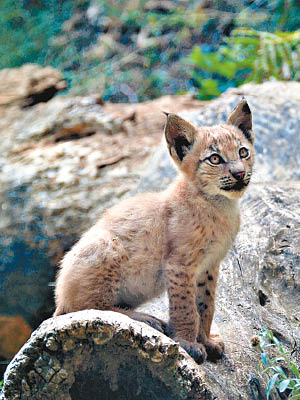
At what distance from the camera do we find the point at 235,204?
4.31m

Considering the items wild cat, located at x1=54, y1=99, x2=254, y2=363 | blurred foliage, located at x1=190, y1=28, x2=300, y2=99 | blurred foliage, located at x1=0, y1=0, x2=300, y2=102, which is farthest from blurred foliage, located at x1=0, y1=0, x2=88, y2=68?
wild cat, located at x1=54, y1=99, x2=254, y2=363

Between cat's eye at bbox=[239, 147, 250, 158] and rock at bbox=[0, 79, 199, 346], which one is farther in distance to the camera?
rock at bbox=[0, 79, 199, 346]

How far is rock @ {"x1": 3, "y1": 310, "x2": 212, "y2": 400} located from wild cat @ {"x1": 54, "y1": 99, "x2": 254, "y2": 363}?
0.75m

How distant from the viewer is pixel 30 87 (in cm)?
912

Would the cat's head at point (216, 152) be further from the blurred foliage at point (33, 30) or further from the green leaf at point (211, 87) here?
the blurred foliage at point (33, 30)

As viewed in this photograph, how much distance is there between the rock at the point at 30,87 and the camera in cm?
891

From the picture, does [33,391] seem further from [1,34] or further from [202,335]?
[1,34]

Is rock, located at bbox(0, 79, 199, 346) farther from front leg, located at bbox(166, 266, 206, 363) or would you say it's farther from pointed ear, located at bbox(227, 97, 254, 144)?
front leg, located at bbox(166, 266, 206, 363)

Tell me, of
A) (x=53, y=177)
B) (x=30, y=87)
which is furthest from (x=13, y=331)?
(x=30, y=87)

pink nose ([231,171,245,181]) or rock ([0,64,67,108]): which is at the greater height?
pink nose ([231,171,245,181])

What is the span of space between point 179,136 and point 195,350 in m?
1.69

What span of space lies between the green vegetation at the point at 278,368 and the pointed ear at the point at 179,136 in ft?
5.22

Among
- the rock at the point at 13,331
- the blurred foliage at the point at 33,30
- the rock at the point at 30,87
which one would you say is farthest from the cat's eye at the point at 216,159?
the blurred foliage at the point at 33,30

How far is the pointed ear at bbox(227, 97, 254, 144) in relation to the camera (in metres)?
4.40
